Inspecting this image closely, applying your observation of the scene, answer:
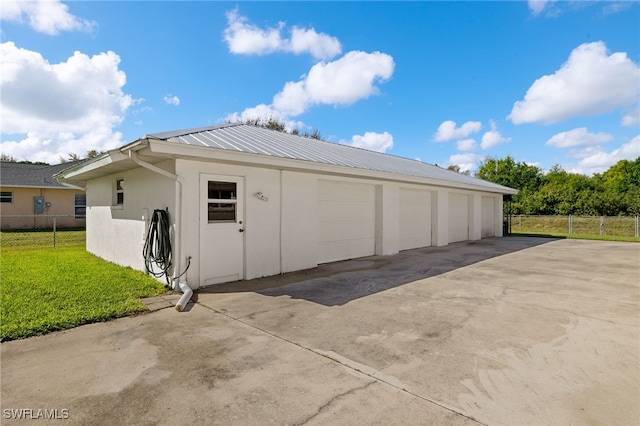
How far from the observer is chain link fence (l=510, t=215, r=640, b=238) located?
18.1m

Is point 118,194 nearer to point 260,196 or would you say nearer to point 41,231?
point 260,196

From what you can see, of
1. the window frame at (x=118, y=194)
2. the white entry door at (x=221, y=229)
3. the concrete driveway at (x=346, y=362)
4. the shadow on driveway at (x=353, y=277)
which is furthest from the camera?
the window frame at (x=118, y=194)

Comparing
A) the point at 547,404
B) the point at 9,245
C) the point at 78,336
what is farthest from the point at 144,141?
the point at 9,245

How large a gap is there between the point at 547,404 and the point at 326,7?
1063 cm

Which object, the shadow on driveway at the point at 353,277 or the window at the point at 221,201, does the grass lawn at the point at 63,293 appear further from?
the window at the point at 221,201

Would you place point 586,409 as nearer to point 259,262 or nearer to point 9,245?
point 259,262

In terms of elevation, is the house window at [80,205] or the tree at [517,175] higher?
the tree at [517,175]

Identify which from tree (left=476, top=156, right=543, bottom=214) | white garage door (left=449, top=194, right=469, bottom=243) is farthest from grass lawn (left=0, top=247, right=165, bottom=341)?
tree (left=476, top=156, right=543, bottom=214)

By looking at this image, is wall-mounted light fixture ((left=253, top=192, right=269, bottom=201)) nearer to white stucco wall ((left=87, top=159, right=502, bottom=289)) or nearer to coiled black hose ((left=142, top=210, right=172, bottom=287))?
white stucco wall ((left=87, top=159, right=502, bottom=289))

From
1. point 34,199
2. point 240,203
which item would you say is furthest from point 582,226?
point 34,199

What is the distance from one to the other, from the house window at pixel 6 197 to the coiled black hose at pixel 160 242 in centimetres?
1800

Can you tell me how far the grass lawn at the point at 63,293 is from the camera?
3.96m

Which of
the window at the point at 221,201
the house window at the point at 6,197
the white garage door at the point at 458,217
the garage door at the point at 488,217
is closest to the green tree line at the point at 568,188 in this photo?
the garage door at the point at 488,217

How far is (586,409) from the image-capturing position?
231 centimetres
